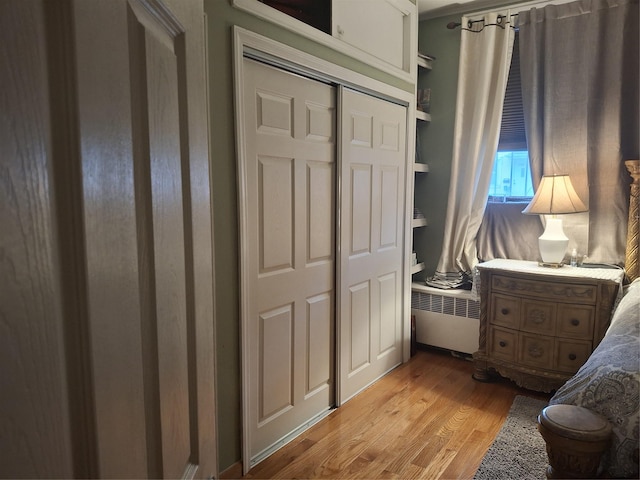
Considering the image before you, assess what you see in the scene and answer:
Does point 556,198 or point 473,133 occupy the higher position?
point 473,133

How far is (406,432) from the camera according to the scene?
2.40 metres

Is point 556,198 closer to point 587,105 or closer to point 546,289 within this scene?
point 546,289

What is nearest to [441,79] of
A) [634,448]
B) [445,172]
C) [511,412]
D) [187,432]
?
[445,172]

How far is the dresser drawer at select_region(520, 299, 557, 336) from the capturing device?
8.79 feet

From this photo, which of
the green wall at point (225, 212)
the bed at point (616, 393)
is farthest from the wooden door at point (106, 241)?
the green wall at point (225, 212)

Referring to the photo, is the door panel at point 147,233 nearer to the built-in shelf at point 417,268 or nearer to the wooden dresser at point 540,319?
→ the wooden dresser at point 540,319

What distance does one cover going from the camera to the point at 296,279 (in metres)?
2.29

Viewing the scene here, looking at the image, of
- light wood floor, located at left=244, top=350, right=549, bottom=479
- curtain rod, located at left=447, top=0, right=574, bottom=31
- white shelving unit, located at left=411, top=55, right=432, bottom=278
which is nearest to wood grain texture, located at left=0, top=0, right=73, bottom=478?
light wood floor, located at left=244, top=350, right=549, bottom=479

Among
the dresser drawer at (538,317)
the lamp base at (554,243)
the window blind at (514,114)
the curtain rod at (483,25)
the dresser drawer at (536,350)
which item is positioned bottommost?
the dresser drawer at (536,350)

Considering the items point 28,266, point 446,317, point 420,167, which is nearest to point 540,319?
point 446,317

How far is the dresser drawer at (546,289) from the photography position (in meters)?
2.57

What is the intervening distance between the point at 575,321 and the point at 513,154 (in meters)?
1.27

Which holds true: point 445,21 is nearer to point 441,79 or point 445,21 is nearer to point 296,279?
point 441,79

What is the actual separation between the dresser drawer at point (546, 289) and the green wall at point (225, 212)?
68.4 inches
